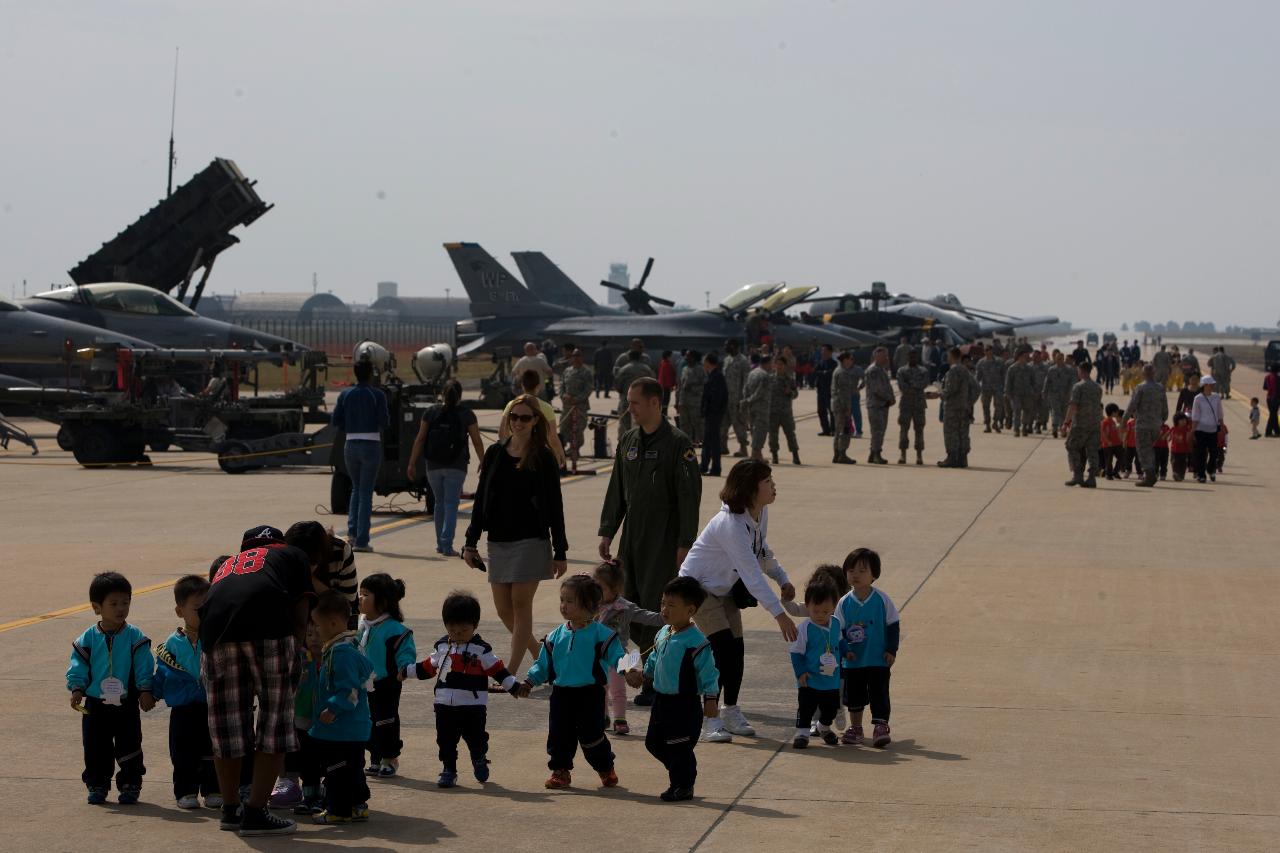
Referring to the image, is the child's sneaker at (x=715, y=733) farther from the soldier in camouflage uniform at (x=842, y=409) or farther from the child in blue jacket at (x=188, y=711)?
the soldier in camouflage uniform at (x=842, y=409)

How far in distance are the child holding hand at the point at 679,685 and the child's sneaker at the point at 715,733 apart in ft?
1.39

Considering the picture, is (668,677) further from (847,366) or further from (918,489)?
(847,366)

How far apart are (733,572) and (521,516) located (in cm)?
148

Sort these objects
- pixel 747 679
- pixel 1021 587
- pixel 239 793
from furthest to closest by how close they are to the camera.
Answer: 1. pixel 1021 587
2. pixel 747 679
3. pixel 239 793

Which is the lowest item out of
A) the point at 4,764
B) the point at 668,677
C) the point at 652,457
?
the point at 4,764

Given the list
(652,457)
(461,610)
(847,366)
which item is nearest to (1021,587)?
(652,457)

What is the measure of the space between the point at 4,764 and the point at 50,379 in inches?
1051

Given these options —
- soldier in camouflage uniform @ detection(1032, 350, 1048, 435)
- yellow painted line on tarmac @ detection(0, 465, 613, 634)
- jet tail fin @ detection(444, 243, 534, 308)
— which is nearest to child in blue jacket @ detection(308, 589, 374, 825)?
yellow painted line on tarmac @ detection(0, 465, 613, 634)

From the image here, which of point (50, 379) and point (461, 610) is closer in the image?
point (461, 610)

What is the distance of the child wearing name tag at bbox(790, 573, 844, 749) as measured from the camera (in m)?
7.60

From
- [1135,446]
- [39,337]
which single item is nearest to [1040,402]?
[1135,446]

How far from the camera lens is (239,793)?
20.5 ft

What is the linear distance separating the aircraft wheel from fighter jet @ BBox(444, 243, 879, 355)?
34801mm

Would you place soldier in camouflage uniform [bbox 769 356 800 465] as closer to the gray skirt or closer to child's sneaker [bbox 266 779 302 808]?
Answer: the gray skirt
